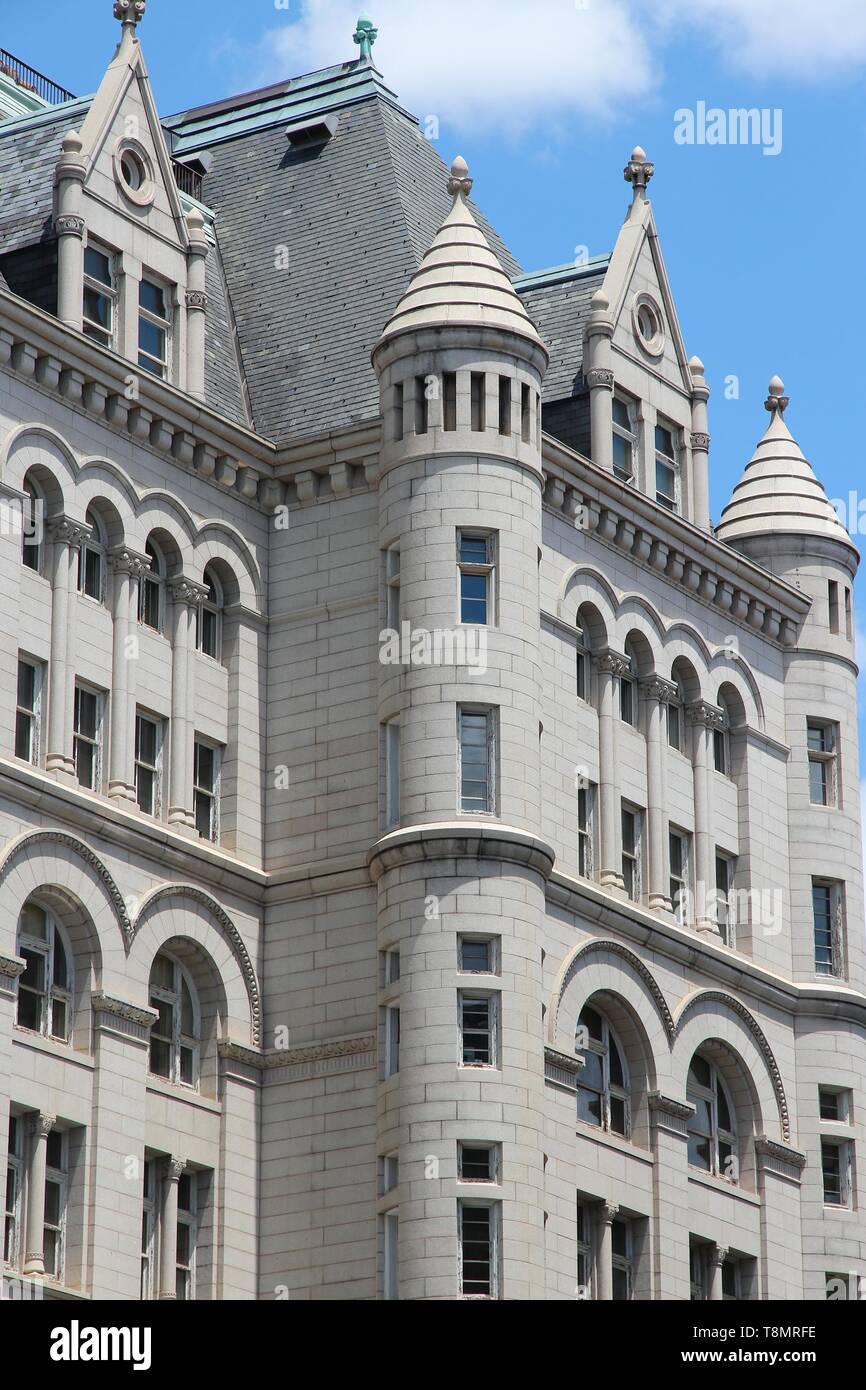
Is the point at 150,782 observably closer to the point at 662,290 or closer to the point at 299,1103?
the point at 299,1103

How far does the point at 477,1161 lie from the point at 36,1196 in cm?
847

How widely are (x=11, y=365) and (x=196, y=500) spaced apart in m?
5.87

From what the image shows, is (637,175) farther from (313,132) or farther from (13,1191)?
(13,1191)

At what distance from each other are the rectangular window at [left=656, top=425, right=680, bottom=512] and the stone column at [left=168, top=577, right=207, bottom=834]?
45.3 ft

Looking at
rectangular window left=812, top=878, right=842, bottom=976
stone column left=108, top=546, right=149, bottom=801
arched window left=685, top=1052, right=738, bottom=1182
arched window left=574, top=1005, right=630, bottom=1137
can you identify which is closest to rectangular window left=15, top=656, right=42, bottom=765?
stone column left=108, top=546, right=149, bottom=801

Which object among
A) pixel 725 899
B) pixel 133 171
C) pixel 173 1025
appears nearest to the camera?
pixel 173 1025

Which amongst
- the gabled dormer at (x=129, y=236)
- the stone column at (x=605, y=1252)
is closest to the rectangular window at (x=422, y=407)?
the gabled dormer at (x=129, y=236)

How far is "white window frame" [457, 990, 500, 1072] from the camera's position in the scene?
62156 millimetres

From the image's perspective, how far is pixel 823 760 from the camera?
78.6 metres

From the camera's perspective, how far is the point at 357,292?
7312 centimetres

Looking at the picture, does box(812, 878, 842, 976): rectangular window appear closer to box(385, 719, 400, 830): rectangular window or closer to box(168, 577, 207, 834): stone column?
box(385, 719, 400, 830): rectangular window

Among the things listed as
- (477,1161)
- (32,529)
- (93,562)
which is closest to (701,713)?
(477,1161)
